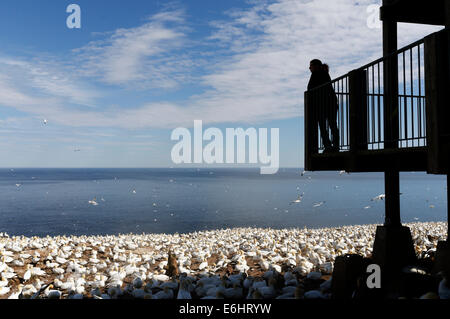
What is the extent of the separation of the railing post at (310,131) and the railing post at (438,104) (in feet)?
10.8

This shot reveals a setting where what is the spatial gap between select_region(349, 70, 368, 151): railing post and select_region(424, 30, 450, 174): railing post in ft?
5.82

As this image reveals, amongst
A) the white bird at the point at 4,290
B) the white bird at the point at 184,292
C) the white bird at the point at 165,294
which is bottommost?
the white bird at the point at 4,290

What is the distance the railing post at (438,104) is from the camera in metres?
4.67

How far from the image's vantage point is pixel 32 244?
12.2 metres

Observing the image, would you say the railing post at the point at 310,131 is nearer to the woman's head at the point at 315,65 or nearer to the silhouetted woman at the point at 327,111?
the silhouetted woman at the point at 327,111

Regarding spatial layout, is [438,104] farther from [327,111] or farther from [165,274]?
[165,274]

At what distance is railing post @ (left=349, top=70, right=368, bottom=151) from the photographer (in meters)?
6.64

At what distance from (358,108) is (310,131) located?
1616 millimetres

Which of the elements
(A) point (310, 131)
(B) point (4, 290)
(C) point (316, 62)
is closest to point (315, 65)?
(C) point (316, 62)

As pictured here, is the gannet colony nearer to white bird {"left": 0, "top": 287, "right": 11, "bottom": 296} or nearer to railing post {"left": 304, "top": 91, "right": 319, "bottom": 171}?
white bird {"left": 0, "top": 287, "right": 11, "bottom": 296}

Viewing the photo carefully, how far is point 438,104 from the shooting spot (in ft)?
15.5

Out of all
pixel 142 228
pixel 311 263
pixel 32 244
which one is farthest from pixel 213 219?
pixel 311 263

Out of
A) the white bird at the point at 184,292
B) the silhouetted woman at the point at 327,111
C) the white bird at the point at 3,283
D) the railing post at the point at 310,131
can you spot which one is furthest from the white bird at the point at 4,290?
the silhouetted woman at the point at 327,111

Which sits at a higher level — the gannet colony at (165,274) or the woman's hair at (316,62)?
the woman's hair at (316,62)
